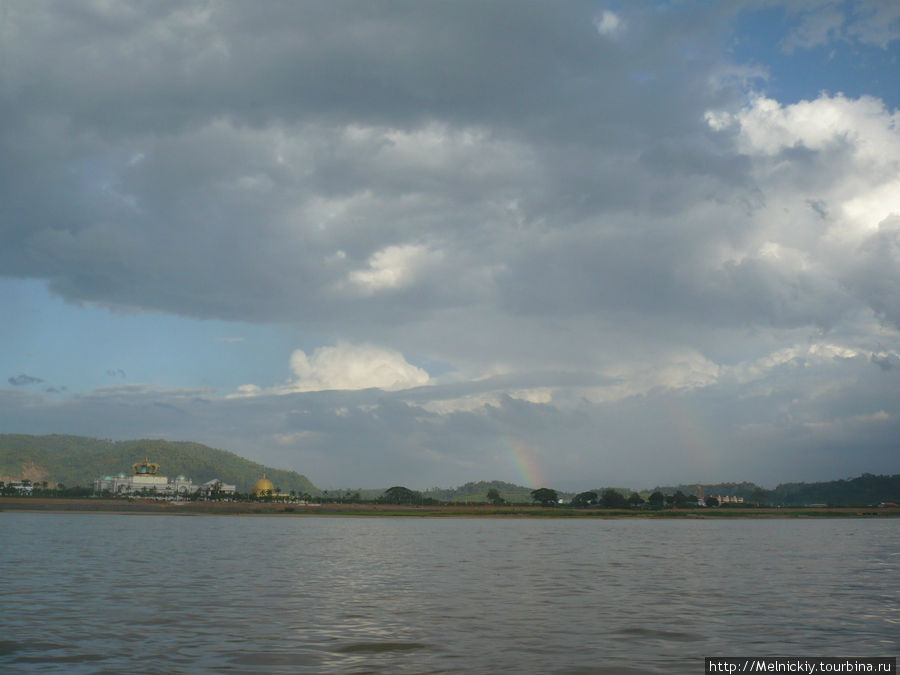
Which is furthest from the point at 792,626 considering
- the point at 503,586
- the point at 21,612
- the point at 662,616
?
the point at 21,612

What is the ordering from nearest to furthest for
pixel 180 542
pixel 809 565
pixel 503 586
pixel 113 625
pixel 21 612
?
pixel 113 625, pixel 21 612, pixel 503 586, pixel 809 565, pixel 180 542

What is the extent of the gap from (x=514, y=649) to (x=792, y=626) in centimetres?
1132

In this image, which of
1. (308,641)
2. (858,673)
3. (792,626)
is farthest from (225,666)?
(792,626)

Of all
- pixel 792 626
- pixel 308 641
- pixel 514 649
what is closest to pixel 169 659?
pixel 308 641

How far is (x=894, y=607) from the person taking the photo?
99.9 ft

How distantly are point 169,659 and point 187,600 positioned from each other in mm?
11962

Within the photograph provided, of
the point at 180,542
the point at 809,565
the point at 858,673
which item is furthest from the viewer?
the point at 180,542

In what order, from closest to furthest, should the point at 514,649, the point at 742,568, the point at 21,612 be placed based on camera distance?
the point at 514,649 → the point at 21,612 → the point at 742,568

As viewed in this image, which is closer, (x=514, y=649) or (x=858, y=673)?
(x=858, y=673)

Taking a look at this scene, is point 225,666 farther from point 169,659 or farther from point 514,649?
point 514,649

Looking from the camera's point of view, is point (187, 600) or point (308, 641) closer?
point (308, 641)

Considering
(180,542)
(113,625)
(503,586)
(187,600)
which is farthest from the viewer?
(180,542)

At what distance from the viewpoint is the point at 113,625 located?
24.0 metres

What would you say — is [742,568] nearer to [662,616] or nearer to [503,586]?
[503,586]
